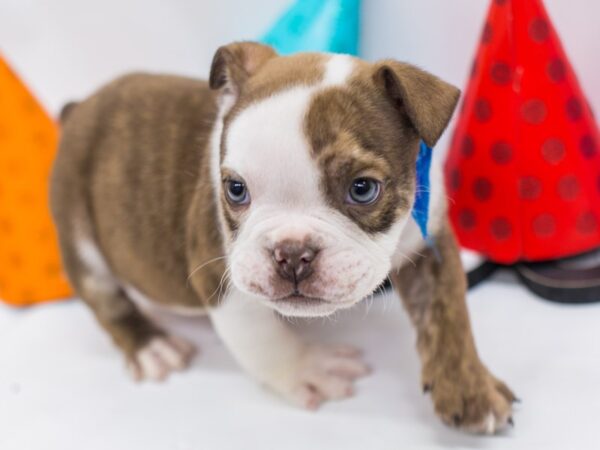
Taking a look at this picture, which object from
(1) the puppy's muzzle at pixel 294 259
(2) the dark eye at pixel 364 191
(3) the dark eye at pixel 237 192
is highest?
(2) the dark eye at pixel 364 191

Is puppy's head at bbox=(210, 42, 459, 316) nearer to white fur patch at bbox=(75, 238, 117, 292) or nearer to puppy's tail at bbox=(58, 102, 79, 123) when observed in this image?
white fur patch at bbox=(75, 238, 117, 292)

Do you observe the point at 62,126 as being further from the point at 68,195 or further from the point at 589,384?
the point at 589,384

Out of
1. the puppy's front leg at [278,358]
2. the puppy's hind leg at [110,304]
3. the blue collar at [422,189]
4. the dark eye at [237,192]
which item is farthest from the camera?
the puppy's hind leg at [110,304]

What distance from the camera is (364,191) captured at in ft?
6.49

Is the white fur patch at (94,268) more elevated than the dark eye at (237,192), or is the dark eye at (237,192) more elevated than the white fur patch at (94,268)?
the dark eye at (237,192)

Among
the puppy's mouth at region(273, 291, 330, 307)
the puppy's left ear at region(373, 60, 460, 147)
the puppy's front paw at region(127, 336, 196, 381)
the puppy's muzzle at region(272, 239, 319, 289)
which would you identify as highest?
the puppy's left ear at region(373, 60, 460, 147)

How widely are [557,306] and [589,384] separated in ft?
1.48

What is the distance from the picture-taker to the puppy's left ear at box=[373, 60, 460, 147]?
1944mm

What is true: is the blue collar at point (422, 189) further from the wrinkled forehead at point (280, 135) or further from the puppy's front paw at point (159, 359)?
the puppy's front paw at point (159, 359)

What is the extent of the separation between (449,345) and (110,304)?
1378 millimetres

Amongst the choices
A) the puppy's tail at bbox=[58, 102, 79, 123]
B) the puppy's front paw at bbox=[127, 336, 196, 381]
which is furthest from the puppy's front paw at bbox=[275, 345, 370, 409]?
the puppy's tail at bbox=[58, 102, 79, 123]

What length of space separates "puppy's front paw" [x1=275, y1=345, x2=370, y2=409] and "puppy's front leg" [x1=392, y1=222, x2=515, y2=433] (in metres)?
0.32

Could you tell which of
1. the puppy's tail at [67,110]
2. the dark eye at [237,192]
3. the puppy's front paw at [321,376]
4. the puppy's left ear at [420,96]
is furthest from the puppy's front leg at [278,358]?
the puppy's tail at [67,110]

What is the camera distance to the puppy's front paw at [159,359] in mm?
2805
